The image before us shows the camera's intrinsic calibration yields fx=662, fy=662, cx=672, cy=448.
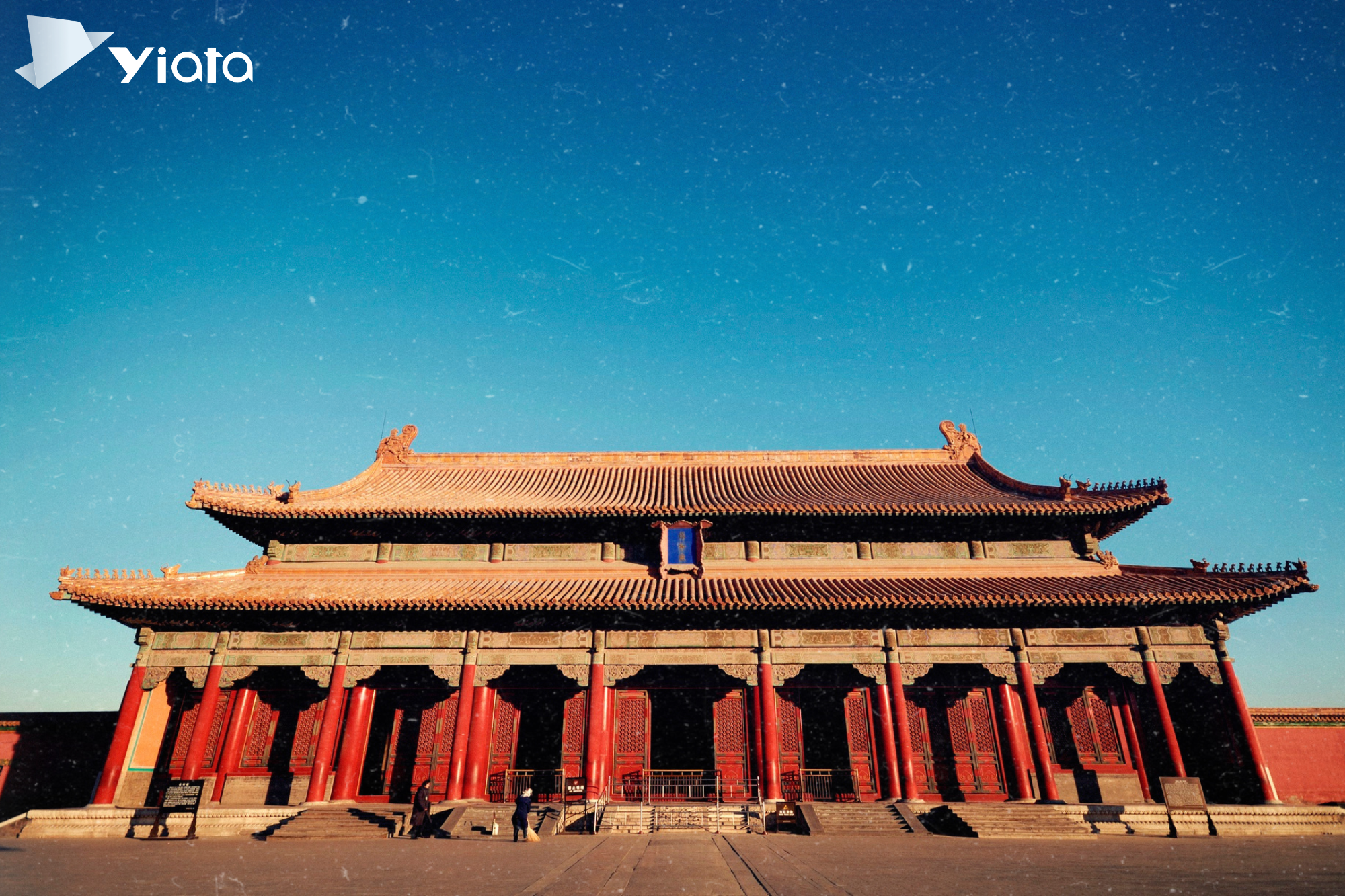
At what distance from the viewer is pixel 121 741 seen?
15180 mm

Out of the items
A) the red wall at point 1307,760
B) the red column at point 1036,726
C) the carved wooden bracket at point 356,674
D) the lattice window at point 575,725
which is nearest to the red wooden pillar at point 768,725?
the lattice window at point 575,725

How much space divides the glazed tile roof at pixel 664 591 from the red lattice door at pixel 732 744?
2.93 meters

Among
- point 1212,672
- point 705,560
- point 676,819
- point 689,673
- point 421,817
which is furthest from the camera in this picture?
point 705,560

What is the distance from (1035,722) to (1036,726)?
9 cm

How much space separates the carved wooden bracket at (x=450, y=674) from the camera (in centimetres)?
1584

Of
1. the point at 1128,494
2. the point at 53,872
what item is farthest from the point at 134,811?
the point at 1128,494

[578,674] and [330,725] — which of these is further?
[578,674]

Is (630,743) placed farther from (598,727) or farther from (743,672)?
(743,672)

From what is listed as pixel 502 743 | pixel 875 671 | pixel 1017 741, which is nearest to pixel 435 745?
pixel 502 743

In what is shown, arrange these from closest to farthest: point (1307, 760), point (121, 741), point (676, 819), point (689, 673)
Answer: point (676, 819)
point (121, 741)
point (689, 673)
point (1307, 760)

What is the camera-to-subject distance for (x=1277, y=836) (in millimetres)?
13062

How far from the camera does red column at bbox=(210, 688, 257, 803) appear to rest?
51.2 feet

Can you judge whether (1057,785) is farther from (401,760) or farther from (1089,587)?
(401,760)

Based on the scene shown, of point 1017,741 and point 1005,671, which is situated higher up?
point 1005,671
